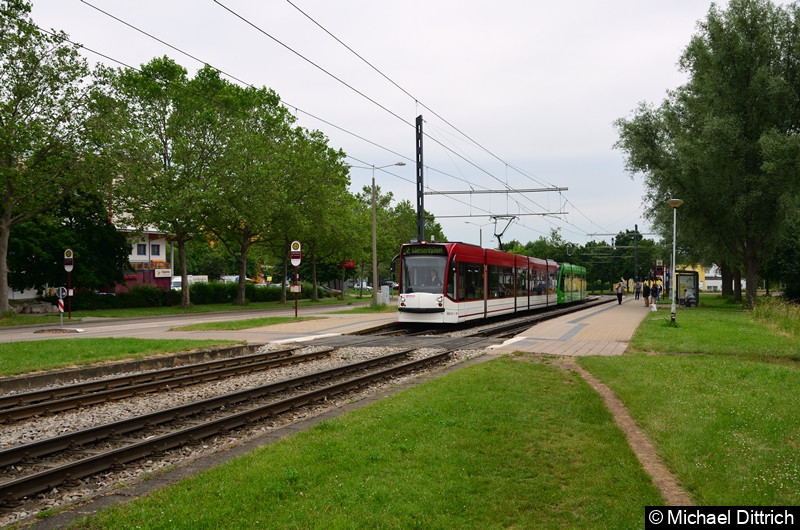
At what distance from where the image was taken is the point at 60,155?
29531mm

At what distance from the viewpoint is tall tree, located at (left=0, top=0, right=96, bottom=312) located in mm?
27500

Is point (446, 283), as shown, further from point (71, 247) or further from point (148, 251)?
point (148, 251)

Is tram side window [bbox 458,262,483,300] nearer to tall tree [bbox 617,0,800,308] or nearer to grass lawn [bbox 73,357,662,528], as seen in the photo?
grass lawn [bbox 73,357,662,528]

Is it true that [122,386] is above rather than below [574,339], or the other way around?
below

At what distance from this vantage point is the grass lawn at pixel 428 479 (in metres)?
4.90

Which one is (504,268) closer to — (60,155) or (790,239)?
(60,155)

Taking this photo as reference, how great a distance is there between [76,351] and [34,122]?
16.8m

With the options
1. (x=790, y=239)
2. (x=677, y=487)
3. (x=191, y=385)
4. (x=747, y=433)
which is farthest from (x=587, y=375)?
(x=790, y=239)

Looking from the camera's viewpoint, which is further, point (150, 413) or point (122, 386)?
point (122, 386)

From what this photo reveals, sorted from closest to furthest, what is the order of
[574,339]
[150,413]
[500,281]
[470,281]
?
[150,413] → [574,339] → [470,281] → [500,281]

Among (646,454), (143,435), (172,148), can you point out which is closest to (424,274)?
(143,435)

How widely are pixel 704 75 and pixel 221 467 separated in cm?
3610

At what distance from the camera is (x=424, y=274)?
22906 mm

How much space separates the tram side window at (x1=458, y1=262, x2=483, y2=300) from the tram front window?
927 millimetres
